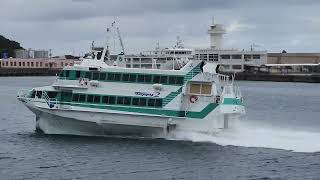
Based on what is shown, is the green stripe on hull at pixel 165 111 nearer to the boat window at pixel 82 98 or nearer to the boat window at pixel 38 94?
the boat window at pixel 82 98

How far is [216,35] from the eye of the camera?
171m

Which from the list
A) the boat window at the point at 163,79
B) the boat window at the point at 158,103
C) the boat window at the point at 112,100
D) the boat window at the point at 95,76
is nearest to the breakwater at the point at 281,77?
the boat window at the point at 163,79

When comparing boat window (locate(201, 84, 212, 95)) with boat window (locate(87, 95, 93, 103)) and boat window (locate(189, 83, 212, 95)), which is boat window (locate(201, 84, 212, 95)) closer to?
boat window (locate(189, 83, 212, 95))

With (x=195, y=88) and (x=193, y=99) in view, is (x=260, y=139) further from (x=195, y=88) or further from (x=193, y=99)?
(x=195, y=88)

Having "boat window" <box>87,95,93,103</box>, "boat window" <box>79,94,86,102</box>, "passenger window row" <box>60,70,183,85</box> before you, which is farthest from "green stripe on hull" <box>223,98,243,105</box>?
"boat window" <box>79,94,86,102</box>

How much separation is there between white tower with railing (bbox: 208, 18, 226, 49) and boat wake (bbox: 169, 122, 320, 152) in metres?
124

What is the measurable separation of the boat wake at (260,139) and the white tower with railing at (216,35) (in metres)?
124

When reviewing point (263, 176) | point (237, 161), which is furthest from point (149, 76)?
point (263, 176)

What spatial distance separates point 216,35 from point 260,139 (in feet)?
433

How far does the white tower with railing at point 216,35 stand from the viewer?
6499 inches

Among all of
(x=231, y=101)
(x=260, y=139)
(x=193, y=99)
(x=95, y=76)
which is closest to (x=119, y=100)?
(x=95, y=76)

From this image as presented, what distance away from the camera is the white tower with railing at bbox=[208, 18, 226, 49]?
16506cm

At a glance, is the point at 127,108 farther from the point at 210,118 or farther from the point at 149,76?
the point at 210,118

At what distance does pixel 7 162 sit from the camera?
111 feet
